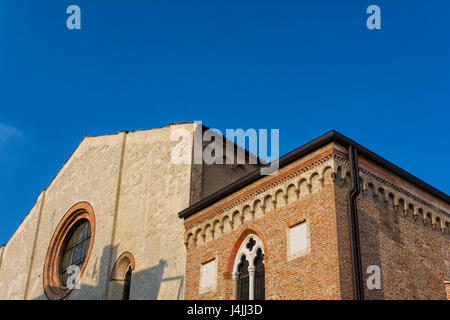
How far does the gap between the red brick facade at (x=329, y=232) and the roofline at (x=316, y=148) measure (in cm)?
15

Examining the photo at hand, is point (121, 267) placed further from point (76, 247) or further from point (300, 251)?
point (300, 251)

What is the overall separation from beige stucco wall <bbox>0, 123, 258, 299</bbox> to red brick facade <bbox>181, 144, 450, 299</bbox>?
5.67 ft

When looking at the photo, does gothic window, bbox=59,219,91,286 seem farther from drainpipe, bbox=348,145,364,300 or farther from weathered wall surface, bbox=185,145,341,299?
drainpipe, bbox=348,145,364,300

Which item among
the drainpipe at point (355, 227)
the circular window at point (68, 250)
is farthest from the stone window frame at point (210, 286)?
the circular window at point (68, 250)

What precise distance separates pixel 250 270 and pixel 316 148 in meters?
3.46

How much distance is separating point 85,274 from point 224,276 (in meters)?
6.87

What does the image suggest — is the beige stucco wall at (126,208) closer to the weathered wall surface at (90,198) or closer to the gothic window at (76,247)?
the weathered wall surface at (90,198)

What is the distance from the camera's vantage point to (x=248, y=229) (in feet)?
48.1

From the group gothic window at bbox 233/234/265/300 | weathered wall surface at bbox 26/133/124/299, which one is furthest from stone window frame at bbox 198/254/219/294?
weathered wall surface at bbox 26/133/124/299

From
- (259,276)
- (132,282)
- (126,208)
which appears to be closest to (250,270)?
(259,276)

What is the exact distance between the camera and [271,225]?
14.0 metres
